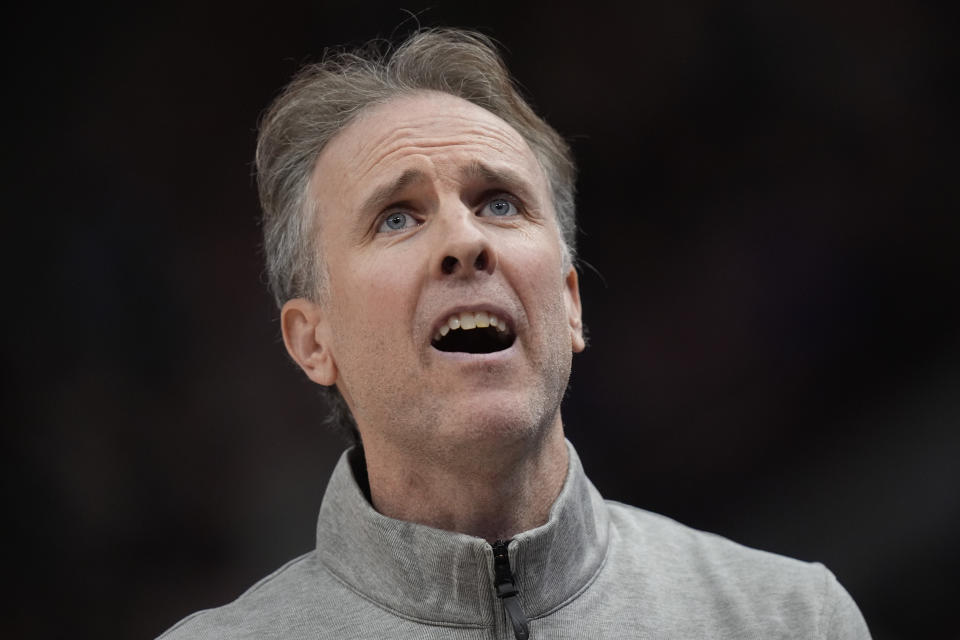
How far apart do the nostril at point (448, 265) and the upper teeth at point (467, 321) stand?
0.25ft

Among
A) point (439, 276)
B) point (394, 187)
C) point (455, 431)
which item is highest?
point (394, 187)

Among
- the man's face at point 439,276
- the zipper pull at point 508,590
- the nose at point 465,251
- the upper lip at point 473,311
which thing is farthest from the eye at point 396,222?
the zipper pull at point 508,590

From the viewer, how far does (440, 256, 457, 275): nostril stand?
6.20ft

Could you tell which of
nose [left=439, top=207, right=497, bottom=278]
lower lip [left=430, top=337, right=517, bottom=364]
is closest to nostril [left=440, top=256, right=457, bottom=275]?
nose [left=439, top=207, right=497, bottom=278]

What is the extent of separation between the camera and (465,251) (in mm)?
1868

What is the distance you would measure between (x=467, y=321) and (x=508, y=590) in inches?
17.7

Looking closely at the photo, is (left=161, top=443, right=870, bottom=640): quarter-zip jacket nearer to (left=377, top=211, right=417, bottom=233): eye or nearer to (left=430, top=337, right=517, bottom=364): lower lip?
(left=430, top=337, right=517, bottom=364): lower lip

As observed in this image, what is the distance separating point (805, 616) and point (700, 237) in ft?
5.34

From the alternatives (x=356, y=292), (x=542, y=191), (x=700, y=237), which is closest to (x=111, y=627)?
(x=356, y=292)

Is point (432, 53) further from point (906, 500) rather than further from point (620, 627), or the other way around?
point (906, 500)

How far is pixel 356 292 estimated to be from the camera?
1981 millimetres

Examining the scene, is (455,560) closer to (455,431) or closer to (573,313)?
(455,431)

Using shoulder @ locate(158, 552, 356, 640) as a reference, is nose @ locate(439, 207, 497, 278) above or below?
above

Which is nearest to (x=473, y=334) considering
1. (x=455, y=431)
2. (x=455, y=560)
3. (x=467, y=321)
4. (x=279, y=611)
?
(x=467, y=321)
